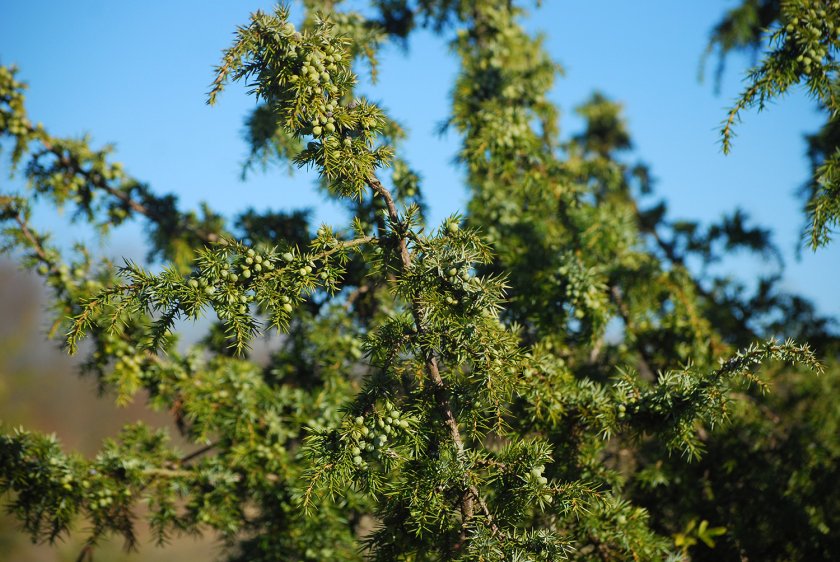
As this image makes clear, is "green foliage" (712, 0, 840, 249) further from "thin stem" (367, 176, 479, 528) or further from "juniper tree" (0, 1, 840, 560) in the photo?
"thin stem" (367, 176, 479, 528)

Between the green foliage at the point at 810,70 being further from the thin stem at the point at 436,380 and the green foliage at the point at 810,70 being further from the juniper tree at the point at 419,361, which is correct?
the thin stem at the point at 436,380

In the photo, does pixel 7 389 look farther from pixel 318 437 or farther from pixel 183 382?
pixel 318 437

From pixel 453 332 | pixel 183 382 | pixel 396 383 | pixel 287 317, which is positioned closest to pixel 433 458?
pixel 396 383

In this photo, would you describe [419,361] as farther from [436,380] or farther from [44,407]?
[44,407]

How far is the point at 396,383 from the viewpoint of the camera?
1.80 meters

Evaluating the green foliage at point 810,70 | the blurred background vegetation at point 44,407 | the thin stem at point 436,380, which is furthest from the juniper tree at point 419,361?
the blurred background vegetation at point 44,407

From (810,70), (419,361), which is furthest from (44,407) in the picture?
(810,70)

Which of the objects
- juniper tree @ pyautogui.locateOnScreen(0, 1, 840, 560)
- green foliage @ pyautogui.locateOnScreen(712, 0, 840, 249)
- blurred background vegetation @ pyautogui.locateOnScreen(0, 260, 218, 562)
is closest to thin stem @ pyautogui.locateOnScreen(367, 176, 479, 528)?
juniper tree @ pyautogui.locateOnScreen(0, 1, 840, 560)

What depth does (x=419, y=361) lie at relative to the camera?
1.80 m

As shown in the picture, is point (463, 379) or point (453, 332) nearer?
point (453, 332)

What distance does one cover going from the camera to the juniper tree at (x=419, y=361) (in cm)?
169

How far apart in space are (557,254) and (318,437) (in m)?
1.61

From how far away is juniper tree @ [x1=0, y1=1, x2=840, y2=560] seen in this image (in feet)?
5.54

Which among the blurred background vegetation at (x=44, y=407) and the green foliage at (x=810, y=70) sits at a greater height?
the blurred background vegetation at (x=44, y=407)
